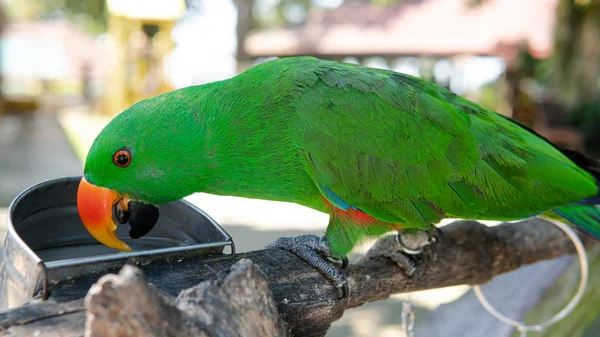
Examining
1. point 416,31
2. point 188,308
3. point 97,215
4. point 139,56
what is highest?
point 188,308

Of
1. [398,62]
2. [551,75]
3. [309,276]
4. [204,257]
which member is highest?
[204,257]

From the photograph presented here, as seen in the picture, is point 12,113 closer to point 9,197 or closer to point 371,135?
point 9,197

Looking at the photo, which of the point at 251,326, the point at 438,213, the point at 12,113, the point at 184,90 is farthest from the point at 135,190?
the point at 12,113

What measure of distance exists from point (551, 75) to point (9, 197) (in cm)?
840

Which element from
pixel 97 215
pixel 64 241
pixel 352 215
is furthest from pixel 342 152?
pixel 64 241

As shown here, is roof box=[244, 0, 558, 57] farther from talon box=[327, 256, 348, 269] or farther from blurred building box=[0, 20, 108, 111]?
blurred building box=[0, 20, 108, 111]

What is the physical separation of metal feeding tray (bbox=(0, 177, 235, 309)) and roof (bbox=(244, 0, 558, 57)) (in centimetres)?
1033

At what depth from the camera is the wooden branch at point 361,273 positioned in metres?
1.08

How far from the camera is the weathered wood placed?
2.69 feet

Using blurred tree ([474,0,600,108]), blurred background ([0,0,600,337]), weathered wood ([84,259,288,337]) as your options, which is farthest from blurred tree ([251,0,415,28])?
weathered wood ([84,259,288,337])

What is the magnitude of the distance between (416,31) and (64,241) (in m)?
12.6

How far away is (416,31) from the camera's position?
13.2 metres

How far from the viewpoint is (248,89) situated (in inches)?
74.1

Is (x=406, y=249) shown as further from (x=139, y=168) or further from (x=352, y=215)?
(x=139, y=168)
